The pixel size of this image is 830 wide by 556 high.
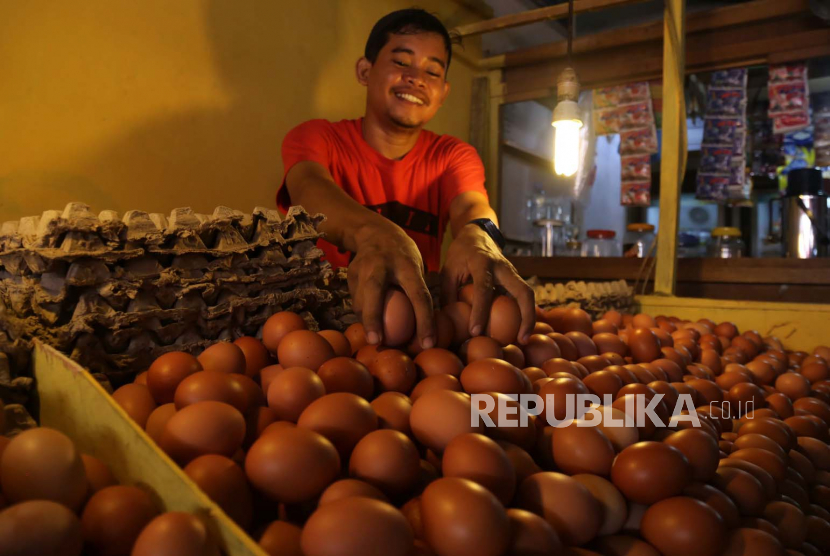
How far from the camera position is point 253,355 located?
39.1 inches

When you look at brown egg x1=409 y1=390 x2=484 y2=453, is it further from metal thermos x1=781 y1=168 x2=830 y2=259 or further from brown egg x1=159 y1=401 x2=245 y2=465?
metal thermos x1=781 y1=168 x2=830 y2=259

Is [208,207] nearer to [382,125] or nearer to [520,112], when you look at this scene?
[382,125]

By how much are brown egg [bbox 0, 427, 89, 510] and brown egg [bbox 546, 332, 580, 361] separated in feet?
3.04

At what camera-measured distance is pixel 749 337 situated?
1867 mm

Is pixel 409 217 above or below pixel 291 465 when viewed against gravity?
above

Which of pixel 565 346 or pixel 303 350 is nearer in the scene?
pixel 303 350

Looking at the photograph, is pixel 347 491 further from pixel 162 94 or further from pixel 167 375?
pixel 162 94

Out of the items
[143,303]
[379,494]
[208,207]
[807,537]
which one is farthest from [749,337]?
[208,207]

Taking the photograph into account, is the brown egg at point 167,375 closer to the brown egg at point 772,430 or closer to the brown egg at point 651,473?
the brown egg at point 651,473

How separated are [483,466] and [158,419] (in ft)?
1.48

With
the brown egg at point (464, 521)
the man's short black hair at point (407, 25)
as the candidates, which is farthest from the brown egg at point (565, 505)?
the man's short black hair at point (407, 25)

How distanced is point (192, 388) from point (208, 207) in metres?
1.85

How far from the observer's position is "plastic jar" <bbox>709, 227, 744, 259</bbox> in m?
3.89

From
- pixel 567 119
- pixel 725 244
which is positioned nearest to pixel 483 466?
pixel 567 119
